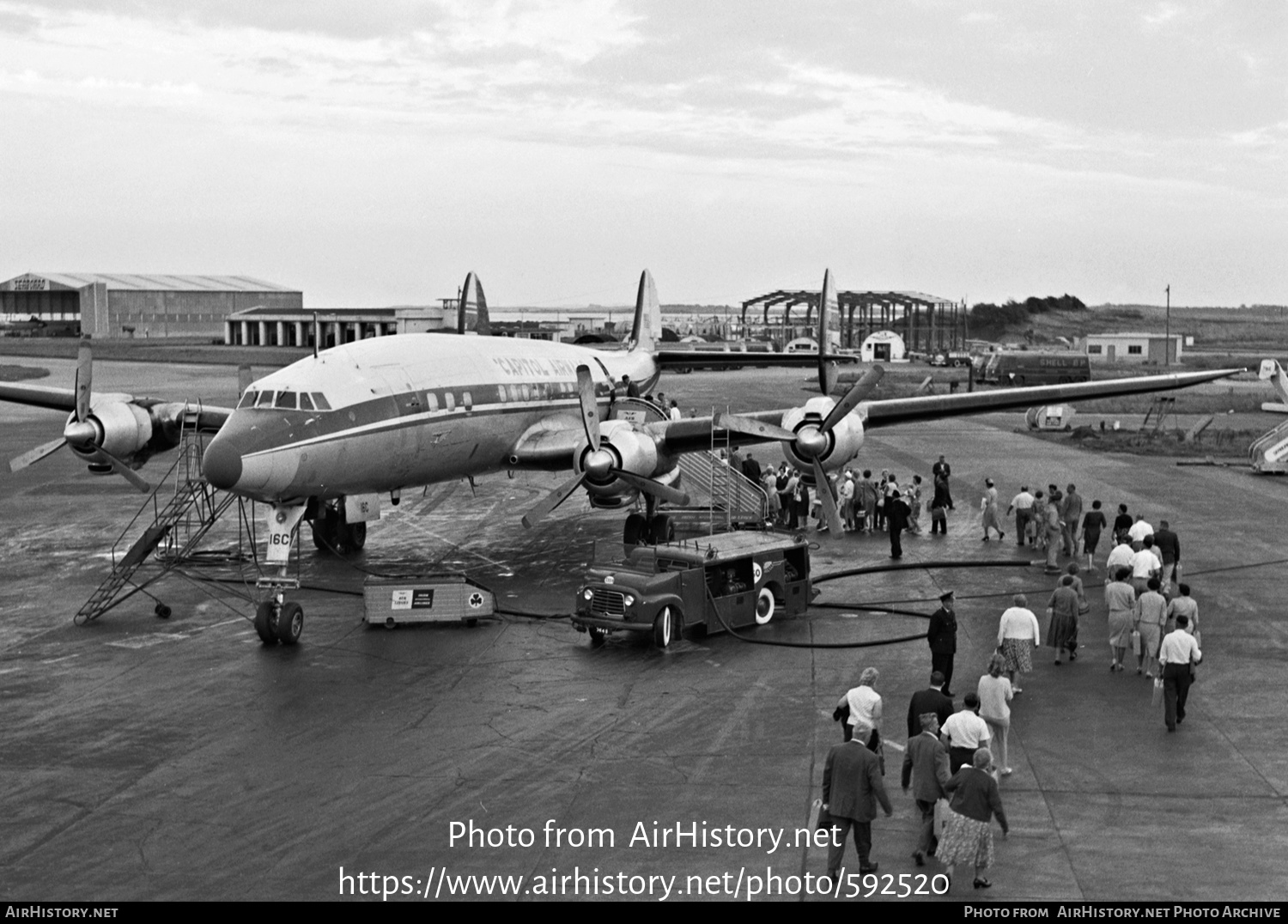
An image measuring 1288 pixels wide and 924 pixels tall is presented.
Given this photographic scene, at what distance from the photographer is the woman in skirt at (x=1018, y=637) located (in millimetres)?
18438

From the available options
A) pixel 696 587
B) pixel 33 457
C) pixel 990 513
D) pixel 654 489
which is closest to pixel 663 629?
pixel 696 587

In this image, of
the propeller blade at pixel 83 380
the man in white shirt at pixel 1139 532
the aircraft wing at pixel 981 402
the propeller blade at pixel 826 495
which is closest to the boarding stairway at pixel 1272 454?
the aircraft wing at pixel 981 402

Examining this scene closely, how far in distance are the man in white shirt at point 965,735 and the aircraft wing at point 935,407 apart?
14794mm

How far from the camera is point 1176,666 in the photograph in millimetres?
17062

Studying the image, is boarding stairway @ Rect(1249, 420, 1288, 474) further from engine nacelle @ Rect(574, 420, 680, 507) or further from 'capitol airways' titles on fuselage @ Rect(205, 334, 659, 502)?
engine nacelle @ Rect(574, 420, 680, 507)

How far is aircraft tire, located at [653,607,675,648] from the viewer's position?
21.7m

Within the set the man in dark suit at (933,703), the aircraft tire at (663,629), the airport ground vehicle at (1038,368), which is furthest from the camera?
the airport ground vehicle at (1038,368)

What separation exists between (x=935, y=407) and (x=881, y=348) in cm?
9887

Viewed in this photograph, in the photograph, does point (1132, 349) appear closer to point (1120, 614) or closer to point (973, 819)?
point (1120, 614)

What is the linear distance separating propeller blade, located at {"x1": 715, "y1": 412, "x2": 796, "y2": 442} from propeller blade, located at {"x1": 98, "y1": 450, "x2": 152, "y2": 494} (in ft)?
38.2

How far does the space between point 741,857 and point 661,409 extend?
20.3m

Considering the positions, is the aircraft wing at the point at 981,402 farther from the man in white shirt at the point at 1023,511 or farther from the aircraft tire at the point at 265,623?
the aircraft tire at the point at 265,623

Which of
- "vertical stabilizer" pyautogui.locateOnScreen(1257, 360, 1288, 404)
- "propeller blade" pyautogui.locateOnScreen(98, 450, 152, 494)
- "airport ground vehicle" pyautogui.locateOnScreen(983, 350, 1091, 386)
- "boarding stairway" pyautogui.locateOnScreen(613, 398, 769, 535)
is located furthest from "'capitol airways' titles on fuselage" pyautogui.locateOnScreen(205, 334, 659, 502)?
"airport ground vehicle" pyautogui.locateOnScreen(983, 350, 1091, 386)
